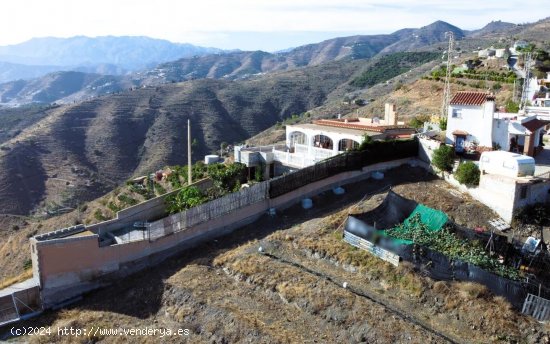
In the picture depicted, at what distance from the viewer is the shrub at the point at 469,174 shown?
816 inches

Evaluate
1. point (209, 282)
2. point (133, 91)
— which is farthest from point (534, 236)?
point (133, 91)

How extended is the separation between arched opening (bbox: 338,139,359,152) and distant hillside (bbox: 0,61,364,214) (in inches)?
1581

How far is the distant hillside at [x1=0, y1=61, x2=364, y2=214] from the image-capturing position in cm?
6294

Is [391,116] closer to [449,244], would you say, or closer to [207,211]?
[449,244]

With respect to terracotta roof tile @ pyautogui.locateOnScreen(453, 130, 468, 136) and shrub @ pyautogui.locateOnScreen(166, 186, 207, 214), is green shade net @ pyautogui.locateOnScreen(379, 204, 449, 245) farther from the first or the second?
shrub @ pyautogui.locateOnScreen(166, 186, 207, 214)

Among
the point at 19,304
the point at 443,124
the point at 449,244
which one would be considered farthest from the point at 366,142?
the point at 19,304

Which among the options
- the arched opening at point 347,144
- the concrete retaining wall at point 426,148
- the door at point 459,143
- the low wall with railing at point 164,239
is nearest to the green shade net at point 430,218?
the low wall with railing at point 164,239

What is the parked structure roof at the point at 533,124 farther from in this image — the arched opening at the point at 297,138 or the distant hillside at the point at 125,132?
the distant hillside at the point at 125,132

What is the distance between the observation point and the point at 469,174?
818 inches

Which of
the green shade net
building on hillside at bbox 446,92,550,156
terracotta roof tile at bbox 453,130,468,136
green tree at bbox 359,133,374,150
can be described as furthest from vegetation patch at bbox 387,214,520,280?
building on hillside at bbox 446,92,550,156

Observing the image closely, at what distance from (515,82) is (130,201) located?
34.8 meters

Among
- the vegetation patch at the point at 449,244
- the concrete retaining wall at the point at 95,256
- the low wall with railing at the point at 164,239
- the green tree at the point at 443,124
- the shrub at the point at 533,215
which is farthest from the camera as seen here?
the green tree at the point at 443,124

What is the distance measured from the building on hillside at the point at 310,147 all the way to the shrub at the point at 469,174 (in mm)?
5270

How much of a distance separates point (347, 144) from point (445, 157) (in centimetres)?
542
